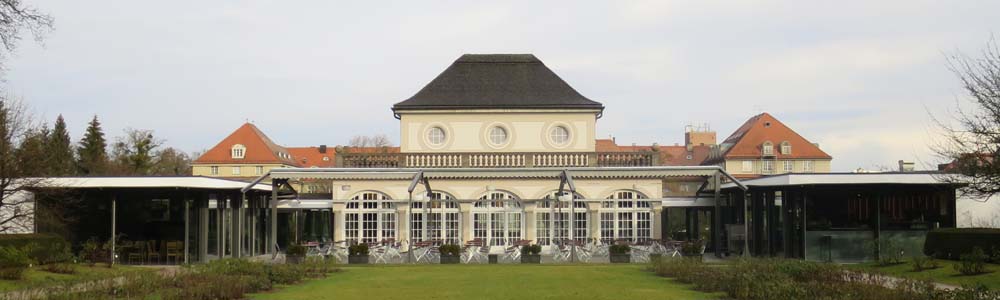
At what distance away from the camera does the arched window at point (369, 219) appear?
109ft

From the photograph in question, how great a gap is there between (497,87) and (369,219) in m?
6.37

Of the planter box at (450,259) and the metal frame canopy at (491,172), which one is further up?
the metal frame canopy at (491,172)

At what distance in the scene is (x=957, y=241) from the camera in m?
24.2

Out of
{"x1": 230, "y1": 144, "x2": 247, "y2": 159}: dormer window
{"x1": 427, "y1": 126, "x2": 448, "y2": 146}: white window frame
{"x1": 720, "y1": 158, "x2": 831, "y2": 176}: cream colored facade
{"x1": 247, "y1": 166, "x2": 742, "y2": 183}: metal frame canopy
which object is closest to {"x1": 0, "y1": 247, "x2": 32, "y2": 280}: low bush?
{"x1": 247, "y1": 166, "x2": 742, "y2": 183}: metal frame canopy

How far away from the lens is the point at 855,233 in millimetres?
27672

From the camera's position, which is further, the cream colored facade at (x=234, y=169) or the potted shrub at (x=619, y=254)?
the cream colored facade at (x=234, y=169)

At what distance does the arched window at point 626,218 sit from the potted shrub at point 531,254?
5949 mm

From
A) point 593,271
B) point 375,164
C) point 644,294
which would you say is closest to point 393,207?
point 375,164

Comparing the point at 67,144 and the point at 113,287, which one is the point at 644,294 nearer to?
the point at 113,287

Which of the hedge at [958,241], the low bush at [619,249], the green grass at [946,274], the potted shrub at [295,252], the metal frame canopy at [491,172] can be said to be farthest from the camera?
the metal frame canopy at [491,172]

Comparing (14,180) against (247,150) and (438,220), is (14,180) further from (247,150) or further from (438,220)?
(247,150)

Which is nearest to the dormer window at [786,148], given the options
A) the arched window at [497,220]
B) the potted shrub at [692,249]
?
the arched window at [497,220]

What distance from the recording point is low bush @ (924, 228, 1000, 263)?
23.3 meters

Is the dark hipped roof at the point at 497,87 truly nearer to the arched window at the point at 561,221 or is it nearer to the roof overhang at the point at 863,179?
the arched window at the point at 561,221
